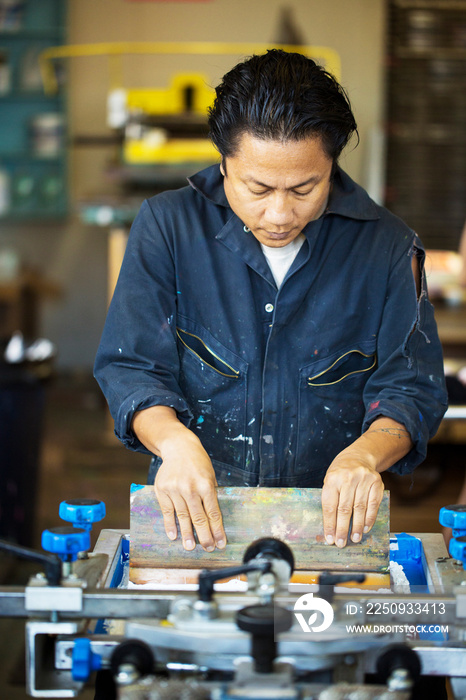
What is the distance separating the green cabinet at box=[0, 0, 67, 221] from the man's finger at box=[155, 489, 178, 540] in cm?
505

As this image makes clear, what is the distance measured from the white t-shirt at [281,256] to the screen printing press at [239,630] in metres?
0.53

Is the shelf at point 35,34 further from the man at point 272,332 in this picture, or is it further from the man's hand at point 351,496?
the man's hand at point 351,496

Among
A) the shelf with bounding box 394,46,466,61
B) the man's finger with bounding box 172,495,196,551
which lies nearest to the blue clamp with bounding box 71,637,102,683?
the man's finger with bounding box 172,495,196,551

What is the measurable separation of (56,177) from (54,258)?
0.63m

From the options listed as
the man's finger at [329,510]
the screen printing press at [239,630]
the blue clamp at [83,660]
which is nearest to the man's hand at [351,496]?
the man's finger at [329,510]

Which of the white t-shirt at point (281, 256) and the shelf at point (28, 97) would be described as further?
the shelf at point (28, 97)

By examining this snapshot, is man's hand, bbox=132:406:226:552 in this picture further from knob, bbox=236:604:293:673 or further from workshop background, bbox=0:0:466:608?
workshop background, bbox=0:0:466:608

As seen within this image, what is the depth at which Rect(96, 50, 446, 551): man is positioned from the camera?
4.44 feet

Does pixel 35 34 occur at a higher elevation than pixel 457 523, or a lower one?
higher

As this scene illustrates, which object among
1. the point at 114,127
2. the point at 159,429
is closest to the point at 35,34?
the point at 114,127

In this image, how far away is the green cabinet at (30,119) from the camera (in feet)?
19.0

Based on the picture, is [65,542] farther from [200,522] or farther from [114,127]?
[114,127]

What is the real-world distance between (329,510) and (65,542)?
40 cm

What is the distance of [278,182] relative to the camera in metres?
1.23
